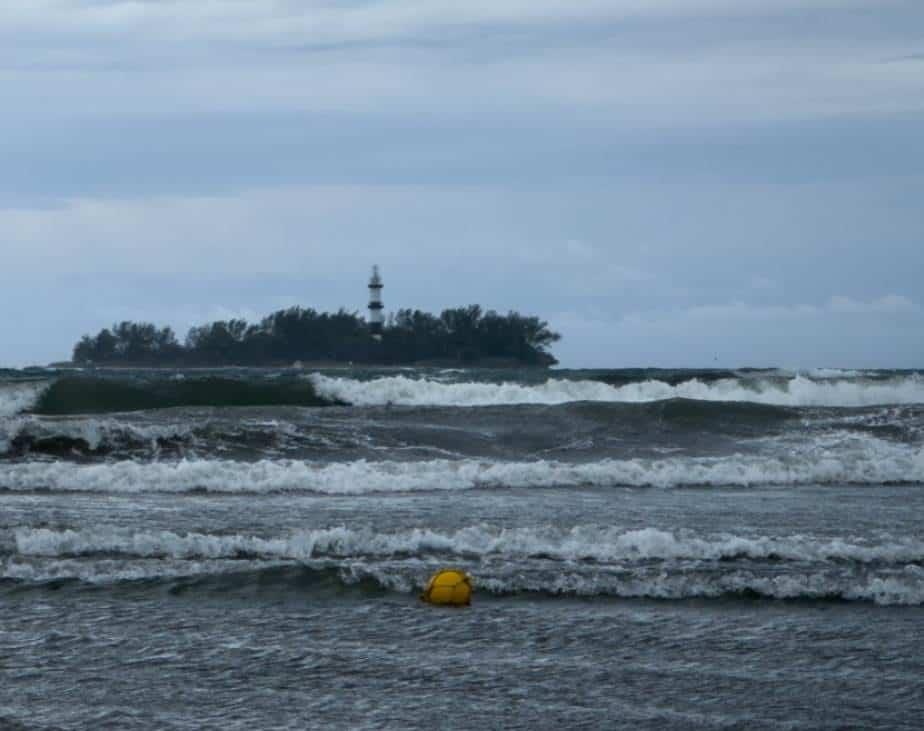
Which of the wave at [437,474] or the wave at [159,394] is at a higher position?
the wave at [159,394]

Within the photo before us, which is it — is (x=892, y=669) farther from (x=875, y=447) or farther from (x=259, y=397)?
(x=259, y=397)

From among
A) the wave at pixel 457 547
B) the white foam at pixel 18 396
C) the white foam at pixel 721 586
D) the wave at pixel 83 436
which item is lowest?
the white foam at pixel 721 586

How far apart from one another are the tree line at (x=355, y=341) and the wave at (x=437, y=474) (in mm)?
56084

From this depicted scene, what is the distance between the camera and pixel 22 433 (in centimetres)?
1994

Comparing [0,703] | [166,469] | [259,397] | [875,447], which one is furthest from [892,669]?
[259,397]

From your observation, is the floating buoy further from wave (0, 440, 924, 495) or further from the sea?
wave (0, 440, 924, 495)

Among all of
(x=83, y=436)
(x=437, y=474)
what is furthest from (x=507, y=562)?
(x=83, y=436)

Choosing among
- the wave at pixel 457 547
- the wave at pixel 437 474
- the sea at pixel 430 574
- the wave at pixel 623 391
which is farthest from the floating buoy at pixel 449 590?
the wave at pixel 623 391

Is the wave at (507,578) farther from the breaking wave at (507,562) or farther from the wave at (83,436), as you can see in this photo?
the wave at (83,436)

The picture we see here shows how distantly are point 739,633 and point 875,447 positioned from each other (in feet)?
44.4

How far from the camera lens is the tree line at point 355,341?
75438 millimetres

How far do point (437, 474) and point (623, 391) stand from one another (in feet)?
61.6

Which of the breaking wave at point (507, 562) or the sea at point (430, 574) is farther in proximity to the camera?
the breaking wave at point (507, 562)

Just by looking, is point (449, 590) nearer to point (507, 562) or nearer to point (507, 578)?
point (507, 578)
